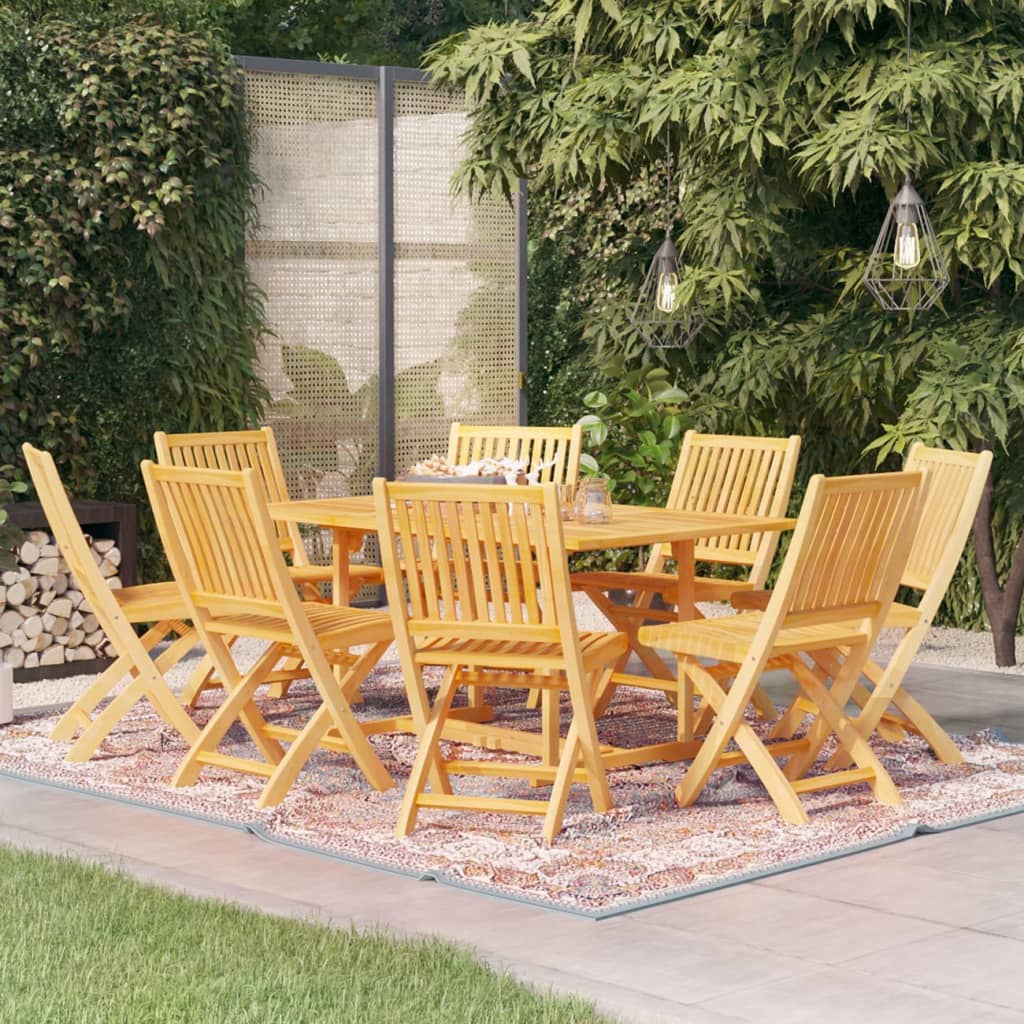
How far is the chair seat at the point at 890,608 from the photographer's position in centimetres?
585

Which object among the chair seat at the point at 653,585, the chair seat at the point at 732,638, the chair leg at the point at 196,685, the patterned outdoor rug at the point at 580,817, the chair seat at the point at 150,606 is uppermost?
the chair seat at the point at 732,638

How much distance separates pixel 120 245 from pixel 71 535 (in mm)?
2954

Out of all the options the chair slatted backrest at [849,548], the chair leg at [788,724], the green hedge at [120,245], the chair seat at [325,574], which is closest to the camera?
the chair slatted backrest at [849,548]

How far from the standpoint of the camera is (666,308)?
7562 millimetres

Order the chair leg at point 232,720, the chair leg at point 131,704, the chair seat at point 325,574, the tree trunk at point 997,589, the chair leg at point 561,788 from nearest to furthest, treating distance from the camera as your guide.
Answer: the chair leg at point 561,788, the chair leg at point 232,720, the chair leg at point 131,704, the chair seat at point 325,574, the tree trunk at point 997,589

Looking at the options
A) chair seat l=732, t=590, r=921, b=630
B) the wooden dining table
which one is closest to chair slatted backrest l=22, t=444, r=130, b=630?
the wooden dining table

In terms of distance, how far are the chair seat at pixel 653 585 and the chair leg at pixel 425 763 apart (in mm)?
1328

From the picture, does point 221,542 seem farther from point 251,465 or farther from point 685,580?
point 251,465

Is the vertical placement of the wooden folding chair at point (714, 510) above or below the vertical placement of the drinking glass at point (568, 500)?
below

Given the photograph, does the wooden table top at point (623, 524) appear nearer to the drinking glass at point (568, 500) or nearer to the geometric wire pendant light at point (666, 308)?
the drinking glass at point (568, 500)

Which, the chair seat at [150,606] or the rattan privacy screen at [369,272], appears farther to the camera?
the rattan privacy screen at [369,272]

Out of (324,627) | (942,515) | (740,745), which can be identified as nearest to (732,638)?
(740,745)

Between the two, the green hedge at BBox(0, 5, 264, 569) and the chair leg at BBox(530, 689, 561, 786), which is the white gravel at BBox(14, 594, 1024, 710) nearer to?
the green hedge at BBox(0, 5, 264, 569)

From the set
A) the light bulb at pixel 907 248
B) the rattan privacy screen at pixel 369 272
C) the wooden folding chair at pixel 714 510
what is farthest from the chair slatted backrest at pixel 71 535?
the rattan privacy screen at pixel 369 272
